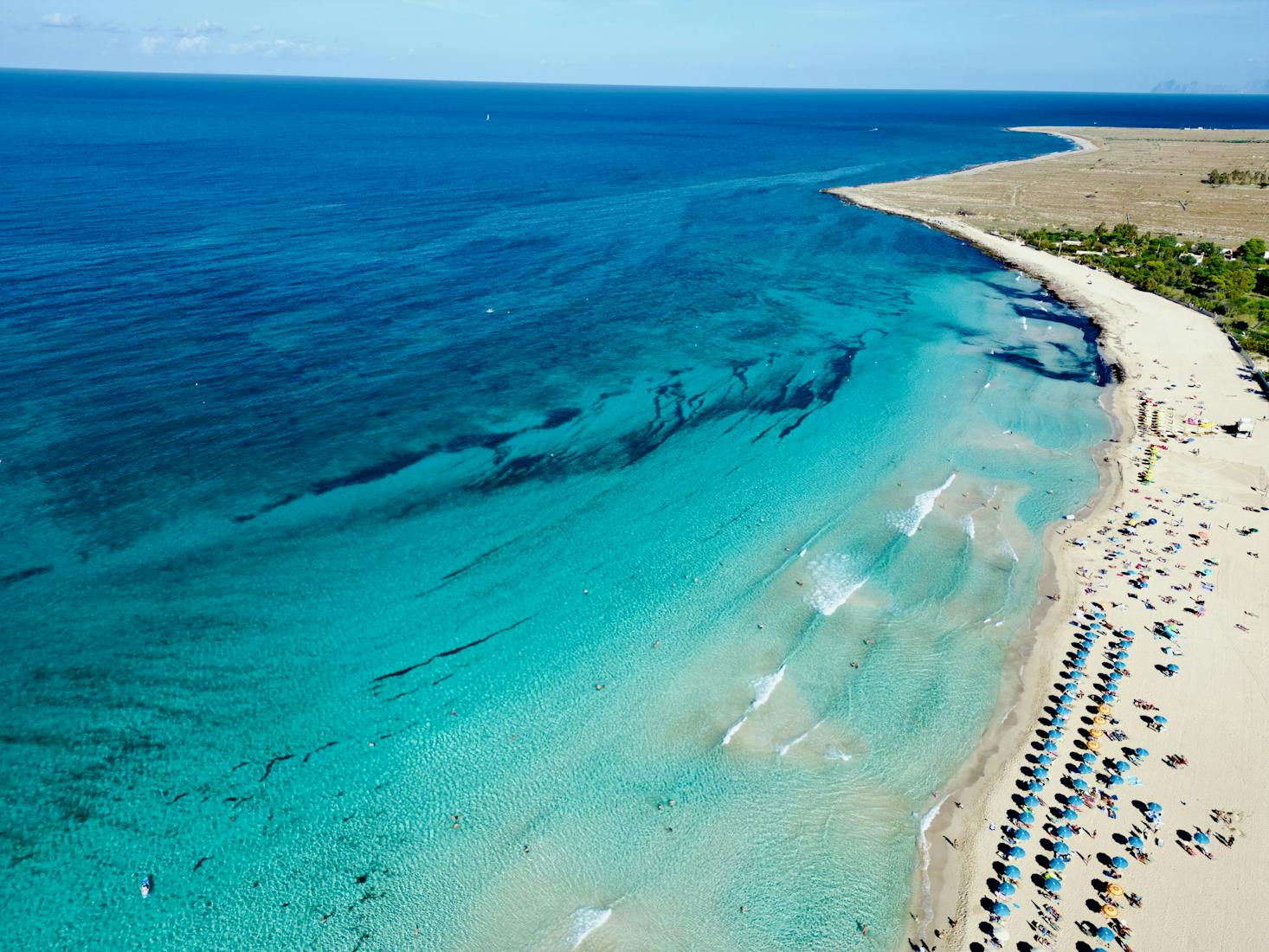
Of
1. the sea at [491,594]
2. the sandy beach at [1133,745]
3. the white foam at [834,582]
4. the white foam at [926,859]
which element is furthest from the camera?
the white foam at [834,582]

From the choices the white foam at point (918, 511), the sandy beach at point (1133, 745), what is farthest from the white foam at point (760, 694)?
the white foam at point (918, 511)

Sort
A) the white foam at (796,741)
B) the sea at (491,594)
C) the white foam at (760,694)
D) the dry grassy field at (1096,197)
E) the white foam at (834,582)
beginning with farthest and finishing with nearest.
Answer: the dry grassy field at (1096,197) < the white foam at (834,582) < the white foam at (760,694) < the white foam at (796,741) < the sea at (491,594)

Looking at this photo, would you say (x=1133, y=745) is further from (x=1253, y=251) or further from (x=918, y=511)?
(x=1253, y=251)

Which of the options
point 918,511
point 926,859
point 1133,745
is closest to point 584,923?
point 926,859

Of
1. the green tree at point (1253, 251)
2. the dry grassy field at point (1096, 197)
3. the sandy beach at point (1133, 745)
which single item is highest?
the dry grassy field at point (1096, 197)

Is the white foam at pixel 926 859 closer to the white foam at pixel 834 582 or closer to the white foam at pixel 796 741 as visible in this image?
the white foam at pixel 796 741
